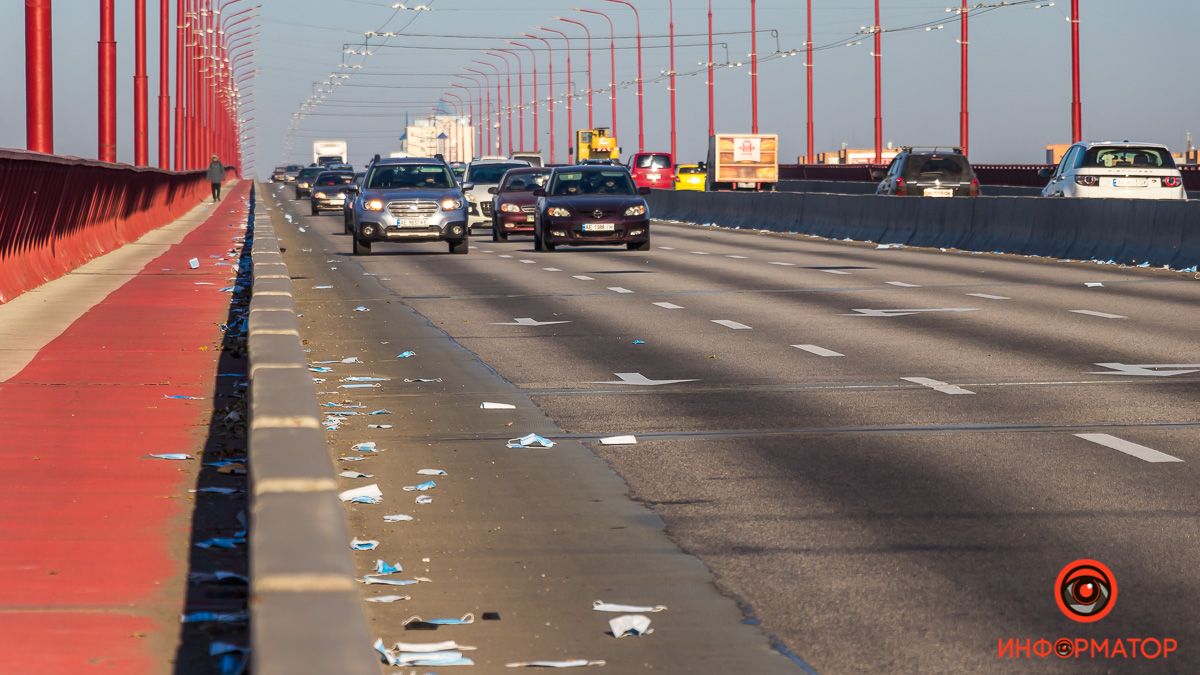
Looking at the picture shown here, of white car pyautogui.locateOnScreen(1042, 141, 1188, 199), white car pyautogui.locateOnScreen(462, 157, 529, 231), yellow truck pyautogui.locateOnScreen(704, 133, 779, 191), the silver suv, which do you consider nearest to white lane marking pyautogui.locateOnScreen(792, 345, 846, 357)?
the silver suv

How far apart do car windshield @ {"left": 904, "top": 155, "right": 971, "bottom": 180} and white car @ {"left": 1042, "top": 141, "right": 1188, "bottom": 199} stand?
4.66 meters

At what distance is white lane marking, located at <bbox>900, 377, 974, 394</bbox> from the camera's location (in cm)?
1272

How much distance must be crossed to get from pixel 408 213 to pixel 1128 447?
25.2 m

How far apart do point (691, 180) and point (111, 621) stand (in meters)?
90.0

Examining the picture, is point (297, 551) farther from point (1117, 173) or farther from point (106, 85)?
point (106, 85)

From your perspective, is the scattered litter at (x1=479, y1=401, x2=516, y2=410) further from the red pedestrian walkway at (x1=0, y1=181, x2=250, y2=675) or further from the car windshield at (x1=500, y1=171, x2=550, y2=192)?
the car windshield at (x1=500, y1=171, x2=550, y2=192)

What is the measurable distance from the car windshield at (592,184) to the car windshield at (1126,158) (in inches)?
334

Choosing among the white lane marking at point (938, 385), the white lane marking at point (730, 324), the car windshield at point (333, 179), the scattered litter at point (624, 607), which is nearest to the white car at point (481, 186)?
the car windshield at point (333, 179)

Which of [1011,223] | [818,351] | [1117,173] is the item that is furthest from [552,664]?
[1117,173]

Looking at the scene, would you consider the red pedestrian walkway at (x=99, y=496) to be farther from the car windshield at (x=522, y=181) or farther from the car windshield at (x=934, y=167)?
the car windshield at (x=934, y=167)

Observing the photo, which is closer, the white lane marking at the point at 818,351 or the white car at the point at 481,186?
the white lane marking at the point at 818,351

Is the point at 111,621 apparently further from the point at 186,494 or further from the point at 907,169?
the point at 907,169

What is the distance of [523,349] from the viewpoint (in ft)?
53.3

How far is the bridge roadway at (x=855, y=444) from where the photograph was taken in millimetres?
6539
